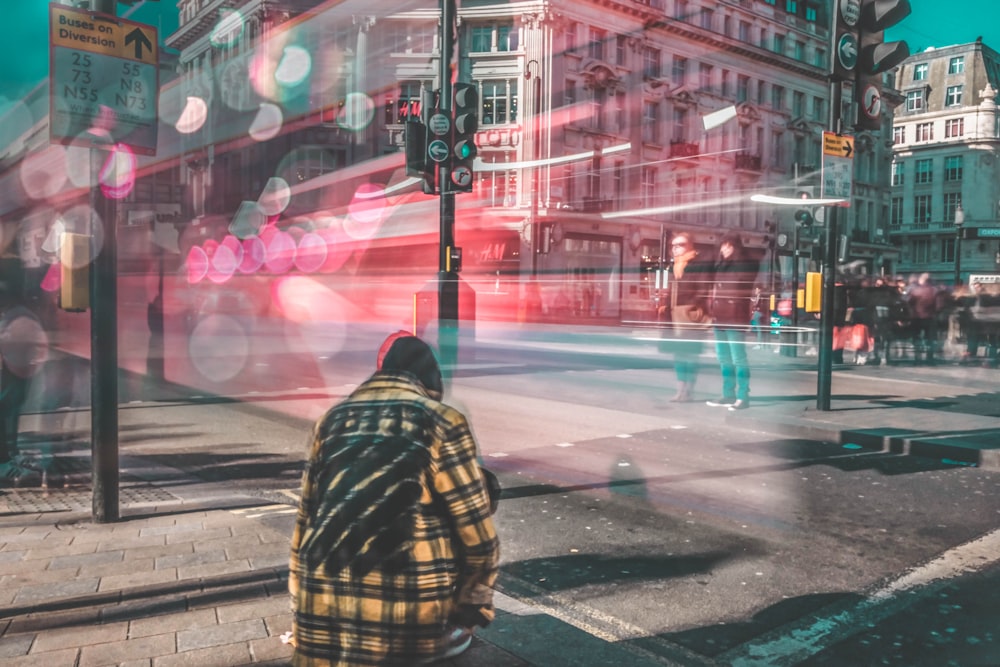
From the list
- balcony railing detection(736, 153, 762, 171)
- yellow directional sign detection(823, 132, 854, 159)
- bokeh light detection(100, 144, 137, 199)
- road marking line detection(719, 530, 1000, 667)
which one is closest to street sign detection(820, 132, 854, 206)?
yellow directional sign detection(823, 132, 854, 159)

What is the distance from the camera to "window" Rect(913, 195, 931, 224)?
73688 millimetres

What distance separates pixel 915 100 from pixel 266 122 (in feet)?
192

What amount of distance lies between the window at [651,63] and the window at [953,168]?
41.2 m

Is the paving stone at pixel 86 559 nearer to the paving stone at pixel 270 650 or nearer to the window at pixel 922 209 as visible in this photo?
the paving stone at pixel 270 650

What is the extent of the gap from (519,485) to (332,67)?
42703mm

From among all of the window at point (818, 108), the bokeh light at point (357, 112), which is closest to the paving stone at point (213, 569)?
the bokeh light at point (357, 112)

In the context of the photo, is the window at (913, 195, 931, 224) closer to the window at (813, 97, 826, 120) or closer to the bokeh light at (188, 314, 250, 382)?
the window at (813, 97, 826, 120)

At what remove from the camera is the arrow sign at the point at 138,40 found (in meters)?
4.78

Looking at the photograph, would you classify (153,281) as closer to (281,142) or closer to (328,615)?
(281,142)

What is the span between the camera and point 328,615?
2064 mm

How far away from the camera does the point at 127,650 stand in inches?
123

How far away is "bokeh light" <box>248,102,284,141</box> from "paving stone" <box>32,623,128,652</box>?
162 feet

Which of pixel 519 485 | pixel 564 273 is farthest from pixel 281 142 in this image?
pixel 519 485

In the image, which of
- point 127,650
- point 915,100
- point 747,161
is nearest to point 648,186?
point 747,161
